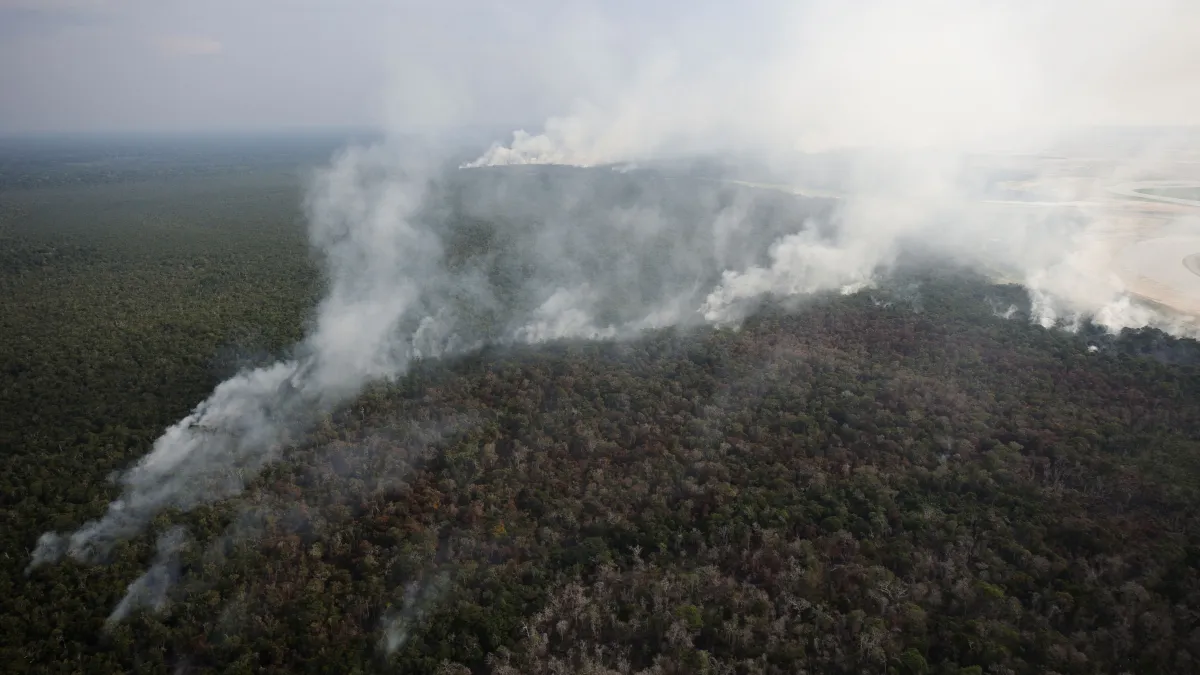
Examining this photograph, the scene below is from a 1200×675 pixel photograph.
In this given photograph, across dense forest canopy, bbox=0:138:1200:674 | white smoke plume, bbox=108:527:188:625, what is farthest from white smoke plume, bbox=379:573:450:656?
white smoke plume, bbox=108:527:188:625

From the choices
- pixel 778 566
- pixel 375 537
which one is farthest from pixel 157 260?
pixel 778 566

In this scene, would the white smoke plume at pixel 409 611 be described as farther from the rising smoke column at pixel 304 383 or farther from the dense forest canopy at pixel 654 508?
the rising smoke column at pixel 304 383

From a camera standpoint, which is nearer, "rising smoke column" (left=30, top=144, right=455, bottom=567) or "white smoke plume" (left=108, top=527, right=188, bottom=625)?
"white smoke plume" (left=108, top=527, right=188, bottom=625)

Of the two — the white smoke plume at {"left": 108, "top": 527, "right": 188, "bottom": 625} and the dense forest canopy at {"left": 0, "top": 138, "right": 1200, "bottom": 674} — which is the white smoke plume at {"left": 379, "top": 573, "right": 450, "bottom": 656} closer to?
the dense forest canopy at {"left": 0, "top": 138, "right": 1200, "bottom": 674}

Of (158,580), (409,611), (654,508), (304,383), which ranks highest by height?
(304,383)

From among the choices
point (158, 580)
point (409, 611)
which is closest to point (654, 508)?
point (409, 611)

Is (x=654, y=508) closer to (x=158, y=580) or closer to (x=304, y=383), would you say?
(x=158, y=580)

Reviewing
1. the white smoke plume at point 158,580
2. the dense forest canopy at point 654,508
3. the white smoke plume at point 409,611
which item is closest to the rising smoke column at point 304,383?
the dense forest canopy at point 654,508

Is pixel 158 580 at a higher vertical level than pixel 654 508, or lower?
higher
